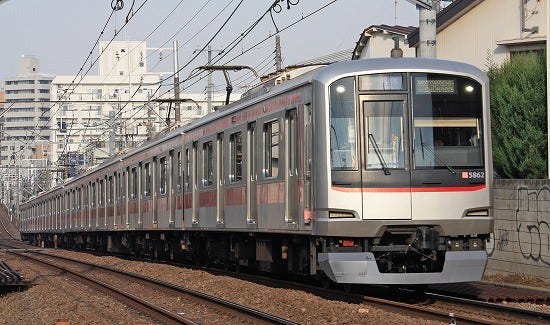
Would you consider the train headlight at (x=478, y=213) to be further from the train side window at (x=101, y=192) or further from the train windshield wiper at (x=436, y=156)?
the train side window at (x=101, y=192)

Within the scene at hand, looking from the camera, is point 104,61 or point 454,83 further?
point 104,61

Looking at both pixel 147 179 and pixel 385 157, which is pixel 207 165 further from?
pixel 385 157

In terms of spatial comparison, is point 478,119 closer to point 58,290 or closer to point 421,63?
point 421,63

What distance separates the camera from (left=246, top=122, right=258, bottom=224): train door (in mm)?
16375

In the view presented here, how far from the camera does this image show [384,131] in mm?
13070

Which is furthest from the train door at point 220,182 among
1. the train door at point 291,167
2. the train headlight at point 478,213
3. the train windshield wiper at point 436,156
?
the train headlight at point 478,213

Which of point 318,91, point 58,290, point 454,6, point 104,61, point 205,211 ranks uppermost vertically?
point 104,61

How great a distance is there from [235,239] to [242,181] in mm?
1925

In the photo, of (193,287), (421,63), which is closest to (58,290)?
(193,287)

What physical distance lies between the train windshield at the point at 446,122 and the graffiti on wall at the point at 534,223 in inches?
149

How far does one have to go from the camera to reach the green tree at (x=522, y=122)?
2023cm

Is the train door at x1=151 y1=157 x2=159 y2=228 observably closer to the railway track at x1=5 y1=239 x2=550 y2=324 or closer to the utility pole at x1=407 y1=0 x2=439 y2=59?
the railway track at x1=5 y1=239 x2=550 y2=324

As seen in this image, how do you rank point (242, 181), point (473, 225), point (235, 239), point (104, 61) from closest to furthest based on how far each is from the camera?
point (473, 225), point (242, 181), point (235, 239), point (104, 61)

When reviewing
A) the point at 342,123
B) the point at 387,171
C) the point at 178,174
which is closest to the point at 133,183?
the point at 178,174
